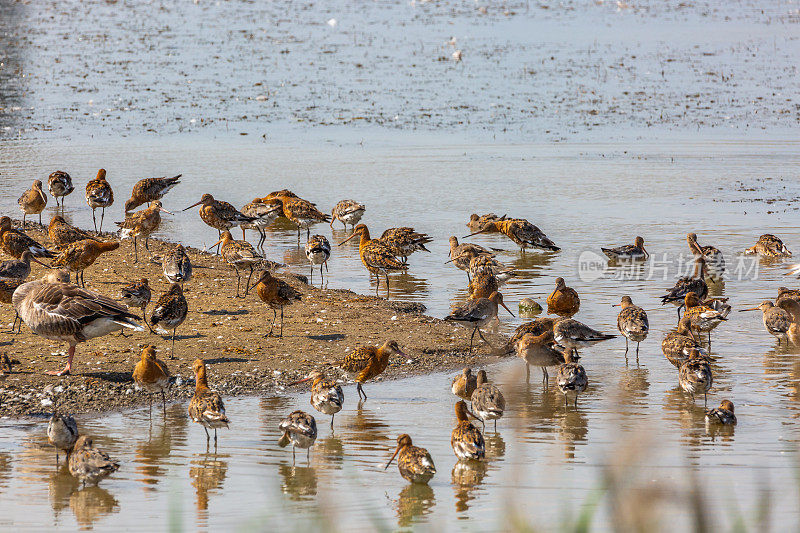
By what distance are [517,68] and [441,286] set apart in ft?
78.7

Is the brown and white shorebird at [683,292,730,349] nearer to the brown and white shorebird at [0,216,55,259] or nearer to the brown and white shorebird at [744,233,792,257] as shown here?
the brown and white shorebird at [744,233,792,257]

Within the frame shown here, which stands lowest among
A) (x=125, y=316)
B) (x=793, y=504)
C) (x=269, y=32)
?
(x=793, y=504)

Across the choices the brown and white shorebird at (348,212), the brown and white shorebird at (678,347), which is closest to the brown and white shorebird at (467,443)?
the brown and white shorebird at (678,347)

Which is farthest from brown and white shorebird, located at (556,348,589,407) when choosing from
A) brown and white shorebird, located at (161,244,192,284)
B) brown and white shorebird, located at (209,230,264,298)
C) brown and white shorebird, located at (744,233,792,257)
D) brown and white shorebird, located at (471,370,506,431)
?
brown and white shorebird, located at (744,233,792,257)

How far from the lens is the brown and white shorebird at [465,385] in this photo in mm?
11523

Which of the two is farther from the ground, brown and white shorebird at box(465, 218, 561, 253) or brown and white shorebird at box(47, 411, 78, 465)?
brown and white shorebird at box(465, 218, 561, 253)

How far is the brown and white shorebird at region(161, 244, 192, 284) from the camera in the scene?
50.2 feet

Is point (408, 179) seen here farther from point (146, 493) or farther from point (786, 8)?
point (786, 8)

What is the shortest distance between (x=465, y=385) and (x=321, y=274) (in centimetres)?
686

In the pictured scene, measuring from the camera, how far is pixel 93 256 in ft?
51.1

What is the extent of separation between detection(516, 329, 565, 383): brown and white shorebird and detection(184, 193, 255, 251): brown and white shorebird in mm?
8756

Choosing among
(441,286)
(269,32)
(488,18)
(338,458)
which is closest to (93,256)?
(441,286)

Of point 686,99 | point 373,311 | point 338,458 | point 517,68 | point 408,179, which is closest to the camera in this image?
point 338,458

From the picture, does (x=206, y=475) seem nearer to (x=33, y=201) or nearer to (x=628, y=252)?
(x=628, y=252)
